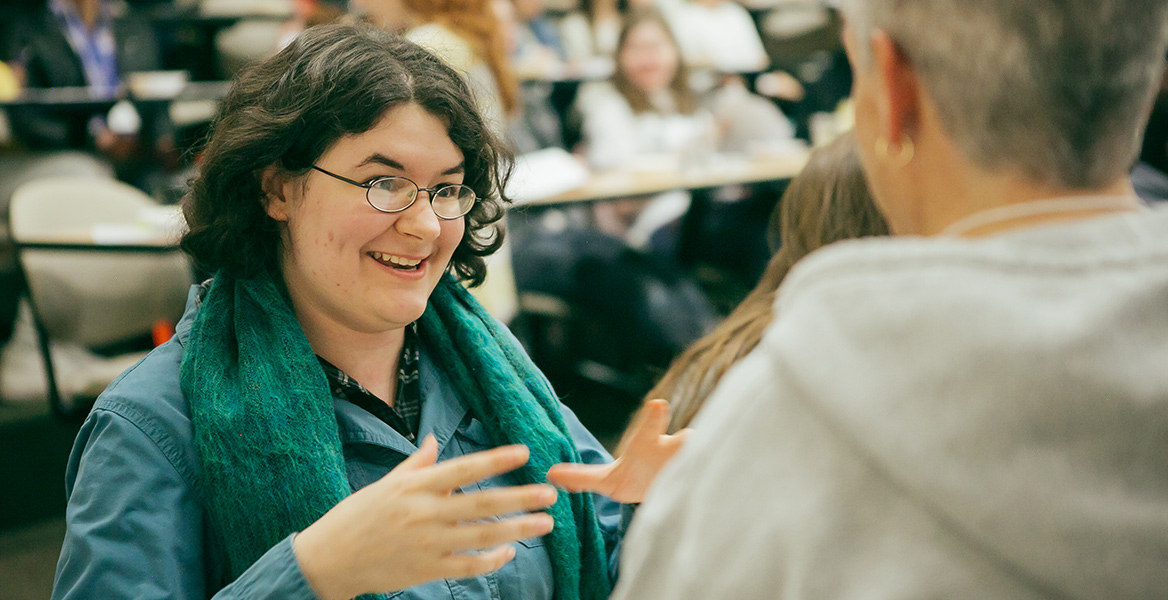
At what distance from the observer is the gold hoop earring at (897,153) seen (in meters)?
0.64

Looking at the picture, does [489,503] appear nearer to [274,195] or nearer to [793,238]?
[274,195]

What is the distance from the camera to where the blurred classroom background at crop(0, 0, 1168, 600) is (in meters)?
2.92

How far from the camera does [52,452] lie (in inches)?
135

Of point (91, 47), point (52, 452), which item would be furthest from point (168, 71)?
point (52, 452)

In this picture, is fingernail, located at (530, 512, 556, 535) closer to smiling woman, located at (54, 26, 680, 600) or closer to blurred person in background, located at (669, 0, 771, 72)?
smiling woman, located at (54, 26, 680, 600)

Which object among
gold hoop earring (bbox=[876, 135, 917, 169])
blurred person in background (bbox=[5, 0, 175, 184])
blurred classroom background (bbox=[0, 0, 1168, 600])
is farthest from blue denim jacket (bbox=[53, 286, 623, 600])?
blurred person in background (bbox=[5, 0, 175, 184])

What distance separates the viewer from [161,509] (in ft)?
3.33

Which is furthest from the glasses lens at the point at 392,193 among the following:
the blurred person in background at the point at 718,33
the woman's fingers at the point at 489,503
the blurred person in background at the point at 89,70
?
the blurred person in background at the point at 718,33

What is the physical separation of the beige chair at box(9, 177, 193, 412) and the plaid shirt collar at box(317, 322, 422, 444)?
5.69 feet

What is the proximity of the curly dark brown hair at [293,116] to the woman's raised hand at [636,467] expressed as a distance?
51 centimetres

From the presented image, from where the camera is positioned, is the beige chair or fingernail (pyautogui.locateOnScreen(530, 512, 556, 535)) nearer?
fingernail (pyautogui.locateOnScreen(530, 512, 556, 535))

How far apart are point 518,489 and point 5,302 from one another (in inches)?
112

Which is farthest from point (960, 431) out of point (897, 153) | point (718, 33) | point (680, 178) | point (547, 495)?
point (718, 33)

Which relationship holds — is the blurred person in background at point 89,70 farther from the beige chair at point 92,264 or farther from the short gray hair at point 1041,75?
the short gray hair at point 1041,75
